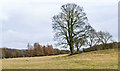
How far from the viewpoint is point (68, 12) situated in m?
39.1

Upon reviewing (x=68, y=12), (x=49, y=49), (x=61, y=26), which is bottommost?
(x=49, y=49)

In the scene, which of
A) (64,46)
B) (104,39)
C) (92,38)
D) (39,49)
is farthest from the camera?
(39,49)

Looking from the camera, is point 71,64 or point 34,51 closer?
point 71,64

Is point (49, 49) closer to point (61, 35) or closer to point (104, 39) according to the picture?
point (104, 39)

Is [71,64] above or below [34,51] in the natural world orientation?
below

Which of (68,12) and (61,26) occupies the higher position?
(68,12)

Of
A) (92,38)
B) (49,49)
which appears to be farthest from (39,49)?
(92,38)

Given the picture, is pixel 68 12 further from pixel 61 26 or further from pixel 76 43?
pixel 76 43

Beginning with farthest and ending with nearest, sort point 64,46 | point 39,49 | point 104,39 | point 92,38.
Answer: point 39,49
point 104,39
point 92,38
point 64,46

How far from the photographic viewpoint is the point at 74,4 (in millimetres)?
39312

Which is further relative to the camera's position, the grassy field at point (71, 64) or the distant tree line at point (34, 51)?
the distant tree line at point (34, 51)

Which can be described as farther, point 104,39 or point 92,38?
point 104,39

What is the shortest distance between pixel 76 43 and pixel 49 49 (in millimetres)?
58122

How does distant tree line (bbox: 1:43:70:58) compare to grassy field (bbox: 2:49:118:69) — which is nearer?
grassy field (bbox: 2:49:118:69)
